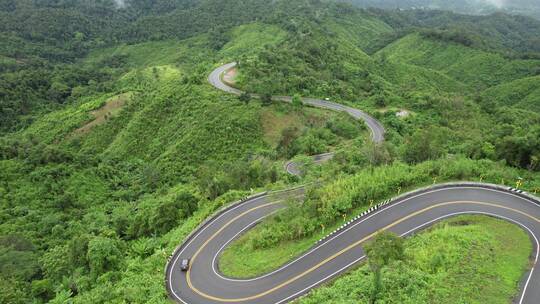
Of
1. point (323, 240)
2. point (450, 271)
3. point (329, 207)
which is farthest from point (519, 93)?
point (450, 271)

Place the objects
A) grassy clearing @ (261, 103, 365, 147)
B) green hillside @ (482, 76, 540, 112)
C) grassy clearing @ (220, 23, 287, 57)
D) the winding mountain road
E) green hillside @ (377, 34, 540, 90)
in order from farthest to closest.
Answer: green hillside @ (377, 34, 540, 90) < grassy clearing @ (220, 23, 287, 57) < green hillside @ (482, 76, 540, 112) < grassy clearing @ (261, 103, 365, 147) < the winding mountain road

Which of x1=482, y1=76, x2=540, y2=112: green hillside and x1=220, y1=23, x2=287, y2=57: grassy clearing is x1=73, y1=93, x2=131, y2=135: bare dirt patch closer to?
x1=220, y1=23, x2=287, y2=57: grassy clearing

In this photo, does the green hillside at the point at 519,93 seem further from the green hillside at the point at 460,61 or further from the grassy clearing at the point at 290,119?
the grassy clearing at the point at 290,119

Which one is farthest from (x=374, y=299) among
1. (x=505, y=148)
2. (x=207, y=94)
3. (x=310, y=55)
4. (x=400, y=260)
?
(x=310, y=55)

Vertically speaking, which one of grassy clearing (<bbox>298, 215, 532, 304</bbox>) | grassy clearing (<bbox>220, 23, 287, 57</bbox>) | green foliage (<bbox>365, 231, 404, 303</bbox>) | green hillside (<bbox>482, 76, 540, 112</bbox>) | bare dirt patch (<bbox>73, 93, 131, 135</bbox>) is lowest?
bare dirt patch (<bbox>73, 93, 131, 135</bbox>)

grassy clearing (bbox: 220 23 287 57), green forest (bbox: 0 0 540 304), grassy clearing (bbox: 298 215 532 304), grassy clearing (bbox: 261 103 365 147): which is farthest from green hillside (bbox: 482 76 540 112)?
grassy clearing (bbox: 298 215 532 304)

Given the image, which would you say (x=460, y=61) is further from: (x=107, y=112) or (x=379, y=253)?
(x=379, y=253)
